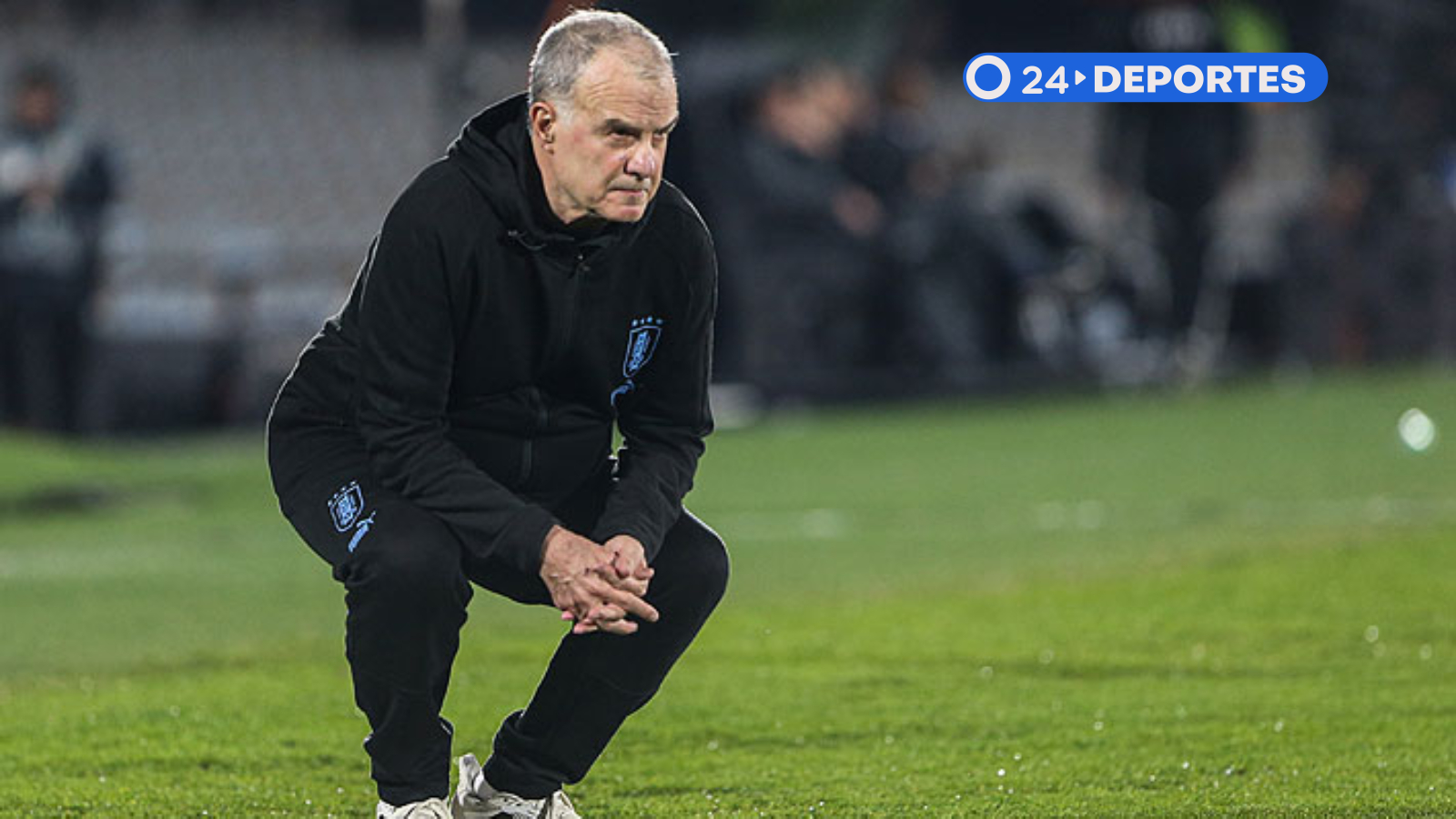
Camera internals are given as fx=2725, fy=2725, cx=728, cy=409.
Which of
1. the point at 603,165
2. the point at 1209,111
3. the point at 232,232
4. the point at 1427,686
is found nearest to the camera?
the point at 603,165

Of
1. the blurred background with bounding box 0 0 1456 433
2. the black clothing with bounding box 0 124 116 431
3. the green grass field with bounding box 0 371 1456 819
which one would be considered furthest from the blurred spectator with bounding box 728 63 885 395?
the black clothing with bounding box 0 124 116 431

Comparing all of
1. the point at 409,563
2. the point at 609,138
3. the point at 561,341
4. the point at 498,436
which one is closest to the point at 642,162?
the point at 609,138

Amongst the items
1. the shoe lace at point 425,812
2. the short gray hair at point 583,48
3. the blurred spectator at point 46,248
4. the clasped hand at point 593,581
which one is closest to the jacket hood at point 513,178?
the short gray hair at point 583,48

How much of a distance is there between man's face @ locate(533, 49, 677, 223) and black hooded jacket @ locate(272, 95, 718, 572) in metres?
0.09

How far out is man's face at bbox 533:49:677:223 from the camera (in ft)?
15.8

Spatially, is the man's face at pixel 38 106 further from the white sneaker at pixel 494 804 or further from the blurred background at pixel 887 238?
the white sneaker at pixel 494 804

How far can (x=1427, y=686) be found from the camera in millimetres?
7043

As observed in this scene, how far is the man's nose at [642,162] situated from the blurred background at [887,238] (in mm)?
11542

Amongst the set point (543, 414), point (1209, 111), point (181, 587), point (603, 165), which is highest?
point (1209, 111)

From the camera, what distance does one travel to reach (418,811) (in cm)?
518

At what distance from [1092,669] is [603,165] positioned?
324 cm

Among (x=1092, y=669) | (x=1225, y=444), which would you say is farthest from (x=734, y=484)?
(x=1092, y=669)

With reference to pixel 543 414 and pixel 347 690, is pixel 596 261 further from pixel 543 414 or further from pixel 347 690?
pixel 347 690

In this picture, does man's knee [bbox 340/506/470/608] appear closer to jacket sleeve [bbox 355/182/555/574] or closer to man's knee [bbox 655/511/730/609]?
jacket sleeve [bbox 355/182/555/574]
